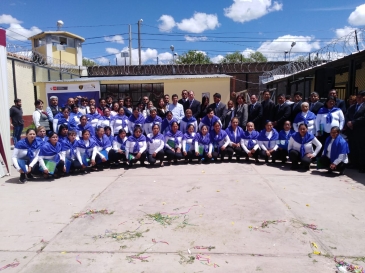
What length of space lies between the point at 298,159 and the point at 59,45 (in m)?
26.6

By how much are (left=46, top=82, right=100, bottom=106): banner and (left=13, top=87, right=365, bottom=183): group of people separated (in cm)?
636

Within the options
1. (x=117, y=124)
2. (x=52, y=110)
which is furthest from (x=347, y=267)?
(x=52, y=110)

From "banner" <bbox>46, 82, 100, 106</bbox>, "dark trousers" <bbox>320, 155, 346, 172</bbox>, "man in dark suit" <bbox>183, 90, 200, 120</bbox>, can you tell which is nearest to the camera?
"dark trousers" <bbox>320, 155, 346, 172</bbox>

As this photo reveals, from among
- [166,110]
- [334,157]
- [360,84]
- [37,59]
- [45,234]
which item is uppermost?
[37,59]

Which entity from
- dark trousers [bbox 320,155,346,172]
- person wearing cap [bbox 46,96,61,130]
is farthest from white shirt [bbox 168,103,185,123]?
dark trousers [bbox 320,155,346,172]

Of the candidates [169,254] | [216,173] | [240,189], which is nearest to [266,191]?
[240,189]

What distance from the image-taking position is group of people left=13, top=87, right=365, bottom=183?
641 centimetres

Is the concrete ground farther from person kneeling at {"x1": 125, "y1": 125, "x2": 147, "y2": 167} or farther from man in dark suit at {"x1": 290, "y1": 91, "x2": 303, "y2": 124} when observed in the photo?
man in dark suit at {"x1": 290, "y1": 91, "x2": 303, "y2": 124}

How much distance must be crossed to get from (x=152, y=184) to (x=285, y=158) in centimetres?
348

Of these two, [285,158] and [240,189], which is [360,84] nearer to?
[285,158]

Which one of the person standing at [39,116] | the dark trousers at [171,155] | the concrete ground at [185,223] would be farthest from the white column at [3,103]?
the dark trousers at [171,155]

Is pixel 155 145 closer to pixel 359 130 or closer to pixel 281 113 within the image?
pixel 281 113

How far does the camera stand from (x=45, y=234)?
3.77 metres

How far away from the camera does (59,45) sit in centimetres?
2781
